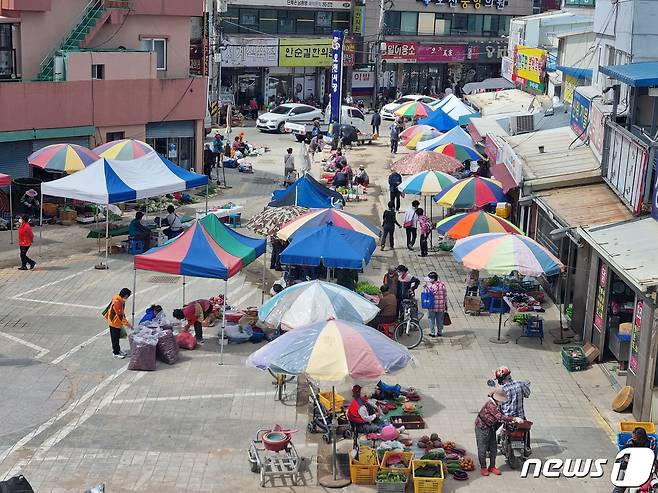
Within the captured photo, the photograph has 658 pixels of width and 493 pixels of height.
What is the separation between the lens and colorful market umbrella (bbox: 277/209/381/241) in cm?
2261

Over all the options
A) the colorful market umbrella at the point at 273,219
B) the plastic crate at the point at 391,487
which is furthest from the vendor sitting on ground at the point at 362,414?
the colorful market umbrella at the point at 273,219

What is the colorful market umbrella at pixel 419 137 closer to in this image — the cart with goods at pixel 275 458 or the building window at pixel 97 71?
the building window at pixel 97 71

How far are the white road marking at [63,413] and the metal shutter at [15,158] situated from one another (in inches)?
Answer: 556

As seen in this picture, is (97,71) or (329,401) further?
(97,71)

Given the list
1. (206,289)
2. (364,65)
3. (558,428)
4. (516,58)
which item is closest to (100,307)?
(206,289)

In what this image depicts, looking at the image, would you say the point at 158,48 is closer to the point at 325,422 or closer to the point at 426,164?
the point at 426,164

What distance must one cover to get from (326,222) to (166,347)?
17.0ft

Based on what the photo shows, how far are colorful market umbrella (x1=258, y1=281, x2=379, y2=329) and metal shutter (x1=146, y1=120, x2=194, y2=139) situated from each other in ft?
61.5

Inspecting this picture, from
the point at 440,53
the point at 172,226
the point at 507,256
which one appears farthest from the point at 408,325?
the point at 440,53

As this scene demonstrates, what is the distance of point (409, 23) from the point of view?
67.3 metres

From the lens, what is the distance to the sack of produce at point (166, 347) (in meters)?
18.9

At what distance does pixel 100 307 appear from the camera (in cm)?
2230

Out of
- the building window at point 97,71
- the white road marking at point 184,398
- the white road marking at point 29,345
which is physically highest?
the building window at point 97,71

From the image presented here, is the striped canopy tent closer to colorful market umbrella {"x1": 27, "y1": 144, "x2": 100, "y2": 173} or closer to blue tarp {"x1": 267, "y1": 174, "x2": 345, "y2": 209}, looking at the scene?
blue tarp {"x1": 267, "y1": 174, "x2": 345, "y2": 209}
